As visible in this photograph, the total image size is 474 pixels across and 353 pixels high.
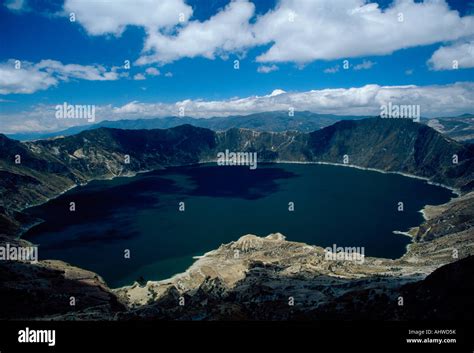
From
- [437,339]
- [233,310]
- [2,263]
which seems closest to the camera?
[437,339]

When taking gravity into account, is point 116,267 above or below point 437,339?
below

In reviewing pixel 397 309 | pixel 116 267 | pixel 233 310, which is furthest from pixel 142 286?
pixel 397 309

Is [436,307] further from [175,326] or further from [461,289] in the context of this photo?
[175,326]

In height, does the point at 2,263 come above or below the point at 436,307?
below

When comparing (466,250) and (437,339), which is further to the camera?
(466,250)

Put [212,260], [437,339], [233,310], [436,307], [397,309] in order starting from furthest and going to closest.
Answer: [212,260], [233,310], [397,309], [436,307], [437,339]

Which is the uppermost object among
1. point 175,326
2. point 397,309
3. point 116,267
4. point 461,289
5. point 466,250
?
point 175,326

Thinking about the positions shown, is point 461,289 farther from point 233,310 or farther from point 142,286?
point 142,286

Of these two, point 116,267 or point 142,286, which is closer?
point 142,286

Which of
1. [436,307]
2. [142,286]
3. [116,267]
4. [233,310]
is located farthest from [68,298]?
[436,307]
